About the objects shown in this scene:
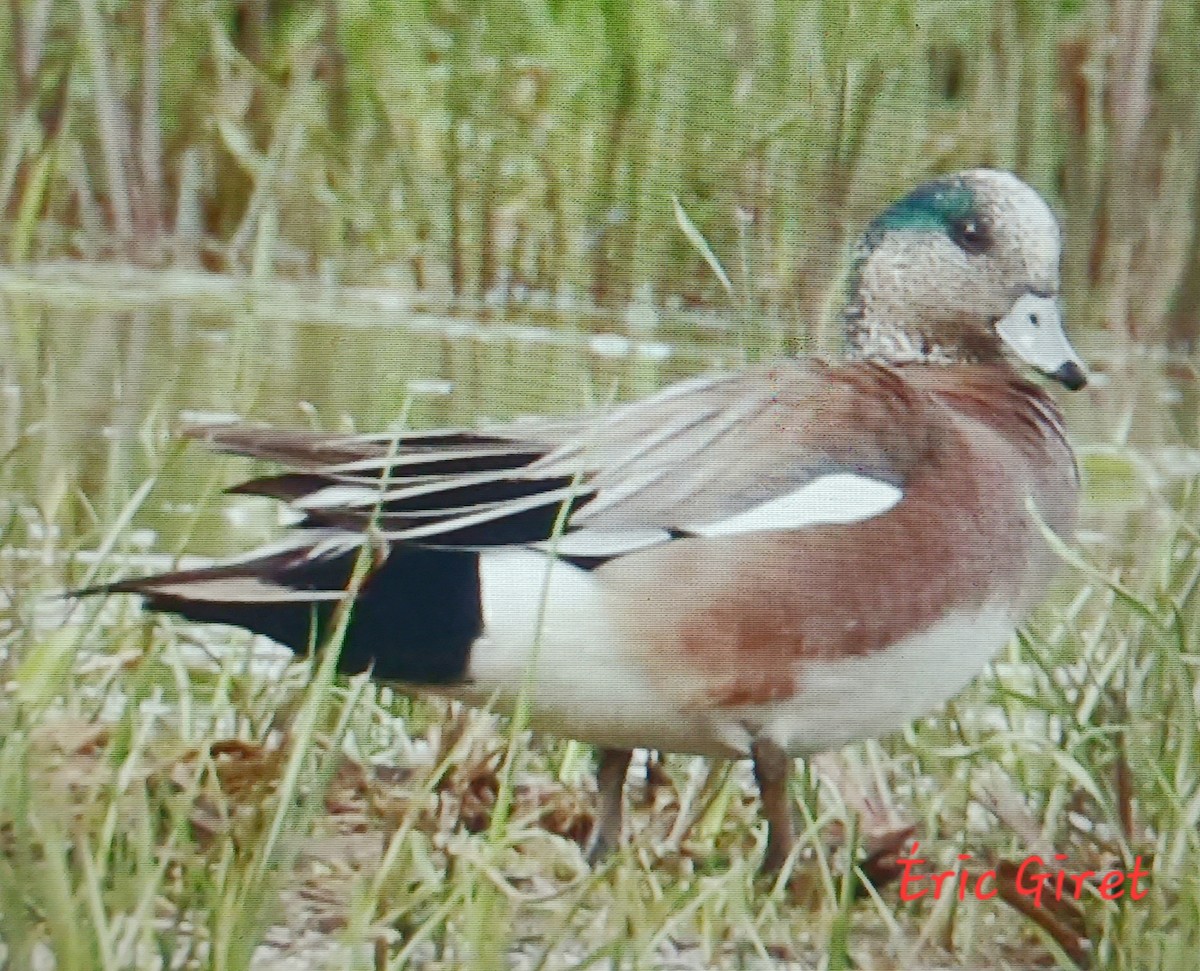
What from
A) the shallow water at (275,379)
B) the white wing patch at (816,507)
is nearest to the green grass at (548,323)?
the shallow water at (275,379)

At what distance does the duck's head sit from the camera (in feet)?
4.86

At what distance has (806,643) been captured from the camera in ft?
4.14

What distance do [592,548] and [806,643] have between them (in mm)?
153

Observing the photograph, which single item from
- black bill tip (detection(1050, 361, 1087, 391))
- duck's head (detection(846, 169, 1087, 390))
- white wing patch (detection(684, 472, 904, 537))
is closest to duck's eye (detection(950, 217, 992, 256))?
duck's head (detection(846, 169, 1087, 390))

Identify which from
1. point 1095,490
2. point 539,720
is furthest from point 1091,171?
point 539,720

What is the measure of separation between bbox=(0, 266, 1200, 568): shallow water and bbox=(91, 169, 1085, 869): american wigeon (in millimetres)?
169

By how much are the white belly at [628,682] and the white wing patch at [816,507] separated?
0.29 feet

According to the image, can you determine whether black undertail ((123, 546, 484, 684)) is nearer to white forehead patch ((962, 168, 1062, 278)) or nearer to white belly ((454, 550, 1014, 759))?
white belly ((454, 550, 1014, 759))
